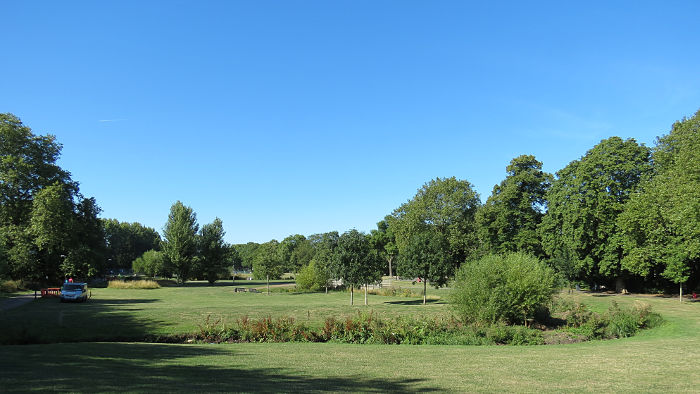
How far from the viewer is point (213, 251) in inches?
2800

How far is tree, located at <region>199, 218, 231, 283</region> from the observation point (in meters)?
70.2

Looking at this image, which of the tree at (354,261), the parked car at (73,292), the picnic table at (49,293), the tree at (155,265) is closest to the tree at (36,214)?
the picnic table at (49,293)

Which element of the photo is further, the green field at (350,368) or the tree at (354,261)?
the tree at (354,261)

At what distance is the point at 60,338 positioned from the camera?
1795 centimetres

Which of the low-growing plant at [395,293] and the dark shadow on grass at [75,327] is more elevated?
the dark shadow on grass at [75,327]

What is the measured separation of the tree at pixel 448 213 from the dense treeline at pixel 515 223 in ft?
0.54

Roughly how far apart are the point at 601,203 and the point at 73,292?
46.6 m

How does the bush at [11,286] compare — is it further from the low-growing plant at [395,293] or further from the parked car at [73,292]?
the low-growing plant at [395,293]

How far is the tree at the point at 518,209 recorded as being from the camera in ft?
169

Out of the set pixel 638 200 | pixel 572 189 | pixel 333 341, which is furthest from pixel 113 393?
pixel 572 189

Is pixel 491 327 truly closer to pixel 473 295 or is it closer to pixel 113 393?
pixel 473 295

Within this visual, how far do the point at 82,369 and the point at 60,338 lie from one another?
1013 cm

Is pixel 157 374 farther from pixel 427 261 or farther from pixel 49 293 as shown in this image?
pixel 49 293

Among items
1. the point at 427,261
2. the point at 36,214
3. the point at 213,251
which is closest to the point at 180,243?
the point at 213,251
